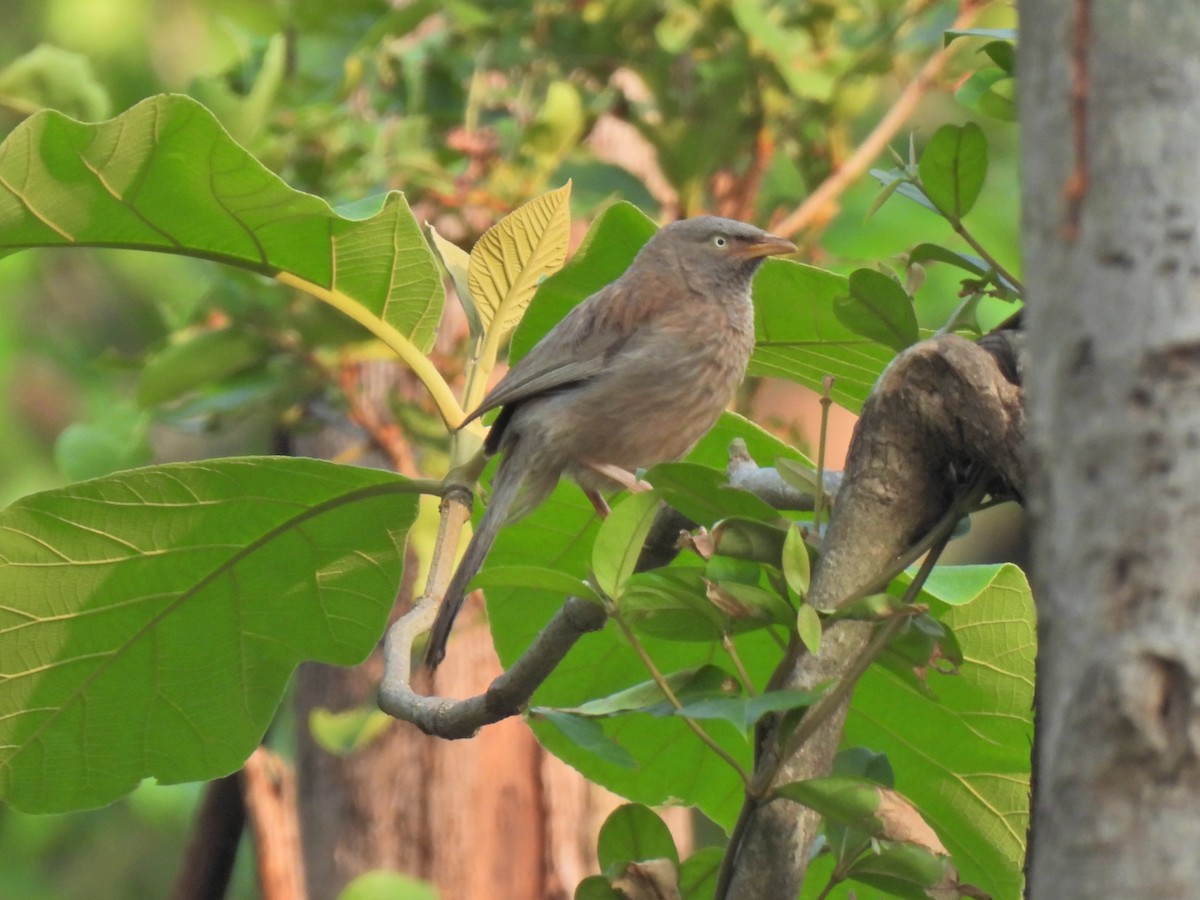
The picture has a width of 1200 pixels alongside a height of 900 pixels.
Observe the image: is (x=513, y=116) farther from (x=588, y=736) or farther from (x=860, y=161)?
(x=588, y=736)

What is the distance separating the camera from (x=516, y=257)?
2188 millimetres

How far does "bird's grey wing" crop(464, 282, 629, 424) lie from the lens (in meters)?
2.75

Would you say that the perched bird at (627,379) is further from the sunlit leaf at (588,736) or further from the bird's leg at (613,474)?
the sunlit leaf at (588,736)

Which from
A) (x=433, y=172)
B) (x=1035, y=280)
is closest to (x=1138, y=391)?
(x=1035, y=280)

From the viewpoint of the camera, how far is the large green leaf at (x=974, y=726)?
1917mm

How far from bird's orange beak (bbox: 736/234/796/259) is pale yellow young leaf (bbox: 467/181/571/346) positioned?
1.16 m

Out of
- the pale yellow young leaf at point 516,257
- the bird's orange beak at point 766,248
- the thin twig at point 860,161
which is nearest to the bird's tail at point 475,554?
the pale yellow young leaf at point 516,257

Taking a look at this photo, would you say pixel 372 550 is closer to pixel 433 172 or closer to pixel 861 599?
pixel 861 599

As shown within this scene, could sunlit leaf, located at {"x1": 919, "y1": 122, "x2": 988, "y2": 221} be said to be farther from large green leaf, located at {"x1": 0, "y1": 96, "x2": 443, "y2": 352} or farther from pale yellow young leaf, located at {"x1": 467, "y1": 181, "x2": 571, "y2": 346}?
large green leaf, located at {"x1": 0, "y1": 96, "x2": 443, "y2": 352}

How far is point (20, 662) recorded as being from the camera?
2.11 meters

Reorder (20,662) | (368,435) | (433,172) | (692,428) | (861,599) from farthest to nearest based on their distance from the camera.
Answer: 1. (368,435)
2. (433,172)
3. (692,428)
4. (20,662)
5. (861,599)

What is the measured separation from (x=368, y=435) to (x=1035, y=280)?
14.1ft

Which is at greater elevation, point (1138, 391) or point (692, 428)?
point (692, 428)

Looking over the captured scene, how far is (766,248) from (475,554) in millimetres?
1320
